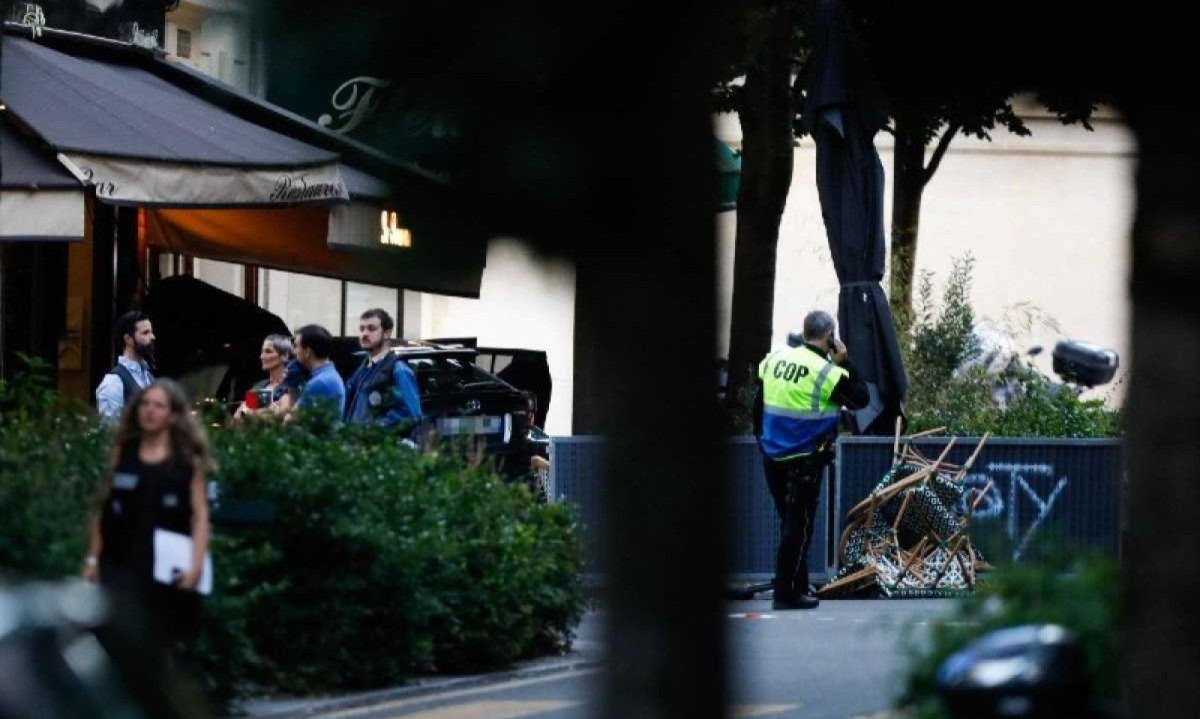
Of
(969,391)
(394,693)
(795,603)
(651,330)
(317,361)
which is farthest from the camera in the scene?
(969,391)

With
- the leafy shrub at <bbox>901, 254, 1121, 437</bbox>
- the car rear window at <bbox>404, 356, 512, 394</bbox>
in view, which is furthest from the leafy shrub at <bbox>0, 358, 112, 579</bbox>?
the car rear window at <bbox>404, 356, 512, 394</bbox>

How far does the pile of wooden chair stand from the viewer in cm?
1489

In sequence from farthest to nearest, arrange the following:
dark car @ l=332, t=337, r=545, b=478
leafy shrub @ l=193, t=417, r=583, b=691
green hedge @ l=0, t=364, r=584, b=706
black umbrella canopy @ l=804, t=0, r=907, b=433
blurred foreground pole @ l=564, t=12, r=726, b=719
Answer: dark car @ l=332, t=337, r=545, b=478 → black umbrella canopy @ l=804, t=0, r=907, b=433 → leafy shrub @ l=193, t=417, r=583, b=691 → green hedge @ l=0, t=364, r=584, b=706 → blurred foreground pole @ l=564, t=12, r=726, b=719

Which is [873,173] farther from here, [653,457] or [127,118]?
[653,457]

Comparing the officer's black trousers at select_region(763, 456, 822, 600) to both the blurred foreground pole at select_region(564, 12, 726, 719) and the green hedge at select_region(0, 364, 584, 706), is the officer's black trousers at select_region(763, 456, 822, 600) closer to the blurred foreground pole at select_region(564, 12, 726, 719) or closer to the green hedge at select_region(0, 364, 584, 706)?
the green hedge at select_region(0, 364, 584, 706)

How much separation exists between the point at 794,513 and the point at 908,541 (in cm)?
123

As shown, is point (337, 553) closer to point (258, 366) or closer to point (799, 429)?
point (799, 429)

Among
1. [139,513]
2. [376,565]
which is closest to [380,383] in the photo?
[376,565]

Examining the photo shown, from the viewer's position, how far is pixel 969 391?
56.9 ft

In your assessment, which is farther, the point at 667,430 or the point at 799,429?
the point at 799,429

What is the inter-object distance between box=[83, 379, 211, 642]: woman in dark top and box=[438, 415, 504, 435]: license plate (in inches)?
354

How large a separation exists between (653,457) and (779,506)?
10.4 m

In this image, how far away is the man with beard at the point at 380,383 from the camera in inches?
521

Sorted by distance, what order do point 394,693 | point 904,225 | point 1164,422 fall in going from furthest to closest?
point 904,225
point 394,693
point 1164,422
